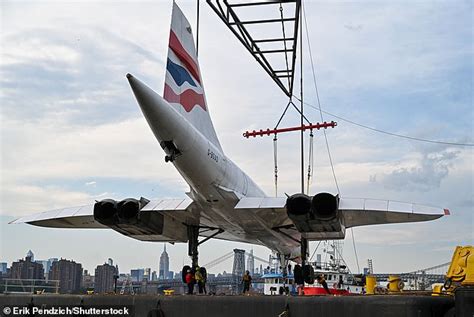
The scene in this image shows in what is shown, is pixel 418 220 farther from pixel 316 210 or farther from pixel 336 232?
pixel 316 210

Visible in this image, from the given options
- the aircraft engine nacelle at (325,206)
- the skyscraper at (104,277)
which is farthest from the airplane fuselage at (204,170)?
the skyscraper at (104,277)

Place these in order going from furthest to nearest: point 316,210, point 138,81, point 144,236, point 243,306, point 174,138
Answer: point 144,236
point 316,210
point 174,138
point 138,81
point 243,306

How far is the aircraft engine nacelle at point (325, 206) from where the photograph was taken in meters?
14.6

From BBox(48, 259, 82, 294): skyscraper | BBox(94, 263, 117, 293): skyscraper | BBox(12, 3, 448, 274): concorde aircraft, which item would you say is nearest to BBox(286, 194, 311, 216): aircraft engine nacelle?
BBox(12, 3, 448, 274): concorde aircraft

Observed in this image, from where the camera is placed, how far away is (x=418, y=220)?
1656 cm

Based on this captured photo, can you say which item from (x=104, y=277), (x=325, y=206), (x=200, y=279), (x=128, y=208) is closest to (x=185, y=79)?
(x=128, y=208)

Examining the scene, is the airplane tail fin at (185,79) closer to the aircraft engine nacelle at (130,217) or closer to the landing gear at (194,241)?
the aircraft engine nacelle at (130,217)

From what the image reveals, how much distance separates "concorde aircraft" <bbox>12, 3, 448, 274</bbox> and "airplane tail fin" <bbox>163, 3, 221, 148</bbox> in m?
0.02

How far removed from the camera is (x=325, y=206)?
48.1 feet

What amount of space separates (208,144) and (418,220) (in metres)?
6.85

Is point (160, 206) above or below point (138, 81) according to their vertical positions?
below

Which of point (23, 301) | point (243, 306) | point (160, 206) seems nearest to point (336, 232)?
point (160, 206)

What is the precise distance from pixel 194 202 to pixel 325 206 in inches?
156

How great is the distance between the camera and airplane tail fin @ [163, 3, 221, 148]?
15406 millimetres
